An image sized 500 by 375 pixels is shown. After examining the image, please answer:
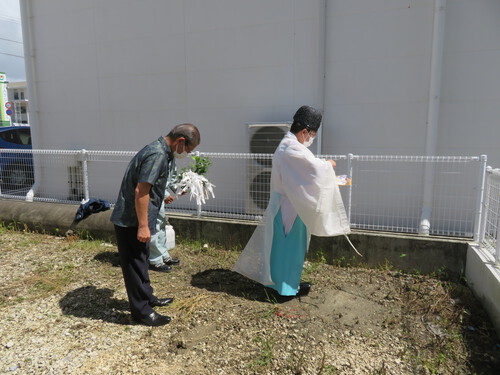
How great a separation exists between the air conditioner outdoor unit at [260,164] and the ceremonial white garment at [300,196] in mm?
1703

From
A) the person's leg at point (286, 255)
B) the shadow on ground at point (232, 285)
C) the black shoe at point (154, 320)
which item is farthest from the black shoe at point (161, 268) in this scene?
the person's leg at point (286, 255)

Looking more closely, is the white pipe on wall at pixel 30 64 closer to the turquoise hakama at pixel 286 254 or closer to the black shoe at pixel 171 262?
the black shoe at pixel 171 262

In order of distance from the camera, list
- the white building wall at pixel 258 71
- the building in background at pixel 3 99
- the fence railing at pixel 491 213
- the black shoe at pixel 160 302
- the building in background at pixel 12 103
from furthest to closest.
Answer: the building in background at pixel 3 99, the building in background at pixel 12 103, the white building wall at pixel 258 71, the fence railing at pixel 491 213, the black shoe at pixel 160 302

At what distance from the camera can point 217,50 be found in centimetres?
578

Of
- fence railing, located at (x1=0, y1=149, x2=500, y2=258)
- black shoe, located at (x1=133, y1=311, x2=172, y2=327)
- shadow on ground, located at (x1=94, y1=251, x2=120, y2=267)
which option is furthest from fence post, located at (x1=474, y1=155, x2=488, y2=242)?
shadow on ground, located at (x1=94, y1=251, x2=120, y2=267)

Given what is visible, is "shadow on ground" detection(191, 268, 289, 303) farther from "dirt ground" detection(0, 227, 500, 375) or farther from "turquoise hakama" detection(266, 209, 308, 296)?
"turquoise hakama" detection(266, 209, 308, 296)

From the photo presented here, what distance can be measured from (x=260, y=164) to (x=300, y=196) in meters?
1.99

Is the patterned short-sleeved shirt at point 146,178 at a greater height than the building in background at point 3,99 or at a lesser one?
lesser

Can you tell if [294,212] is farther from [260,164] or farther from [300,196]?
[260,164]

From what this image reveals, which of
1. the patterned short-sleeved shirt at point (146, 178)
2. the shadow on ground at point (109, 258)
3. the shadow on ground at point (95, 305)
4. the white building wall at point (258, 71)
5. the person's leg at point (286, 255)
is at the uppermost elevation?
the white building wall at point (258, 71)

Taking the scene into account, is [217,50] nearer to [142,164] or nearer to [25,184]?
[142,164]

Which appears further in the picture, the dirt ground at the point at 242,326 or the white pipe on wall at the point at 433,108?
the white pipe on wall at the point at 433,108

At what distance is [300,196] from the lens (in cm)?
318

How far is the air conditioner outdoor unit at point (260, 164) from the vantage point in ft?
16.9
